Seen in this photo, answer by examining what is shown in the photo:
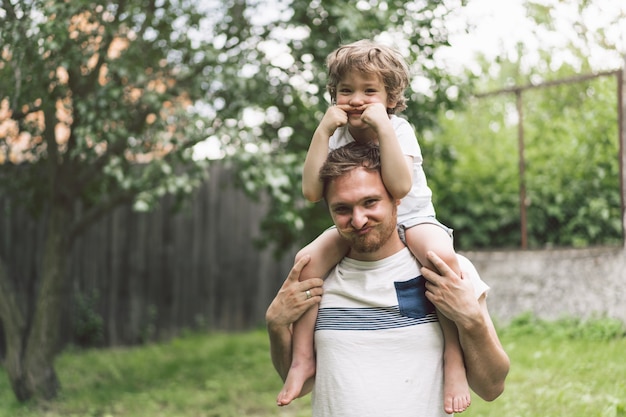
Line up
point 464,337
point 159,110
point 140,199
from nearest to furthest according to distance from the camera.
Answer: point 464,337, point 140,199, point 159,110

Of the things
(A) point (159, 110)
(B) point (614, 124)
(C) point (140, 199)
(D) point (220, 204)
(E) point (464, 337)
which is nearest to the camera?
(E) point (464, 337)

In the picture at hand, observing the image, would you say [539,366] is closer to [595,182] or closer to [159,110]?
[595,182]

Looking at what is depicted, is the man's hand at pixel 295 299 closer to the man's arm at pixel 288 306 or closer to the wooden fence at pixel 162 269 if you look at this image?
the man's arm at pixel 288 306

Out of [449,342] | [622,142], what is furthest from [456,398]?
[622,142]

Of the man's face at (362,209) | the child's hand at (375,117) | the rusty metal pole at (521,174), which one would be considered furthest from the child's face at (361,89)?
the rusty metal pole at (521,174)

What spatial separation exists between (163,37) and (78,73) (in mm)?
645

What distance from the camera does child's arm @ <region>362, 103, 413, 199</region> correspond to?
2.23 m

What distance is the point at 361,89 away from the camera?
2635 mm

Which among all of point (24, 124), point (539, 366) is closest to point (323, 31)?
point (24, 124)

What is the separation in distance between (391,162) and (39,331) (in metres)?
4.16

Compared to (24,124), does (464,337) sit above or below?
below

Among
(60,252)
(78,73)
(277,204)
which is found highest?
(78,73)

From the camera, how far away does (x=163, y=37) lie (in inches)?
215

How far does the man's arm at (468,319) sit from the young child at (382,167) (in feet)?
0.18
